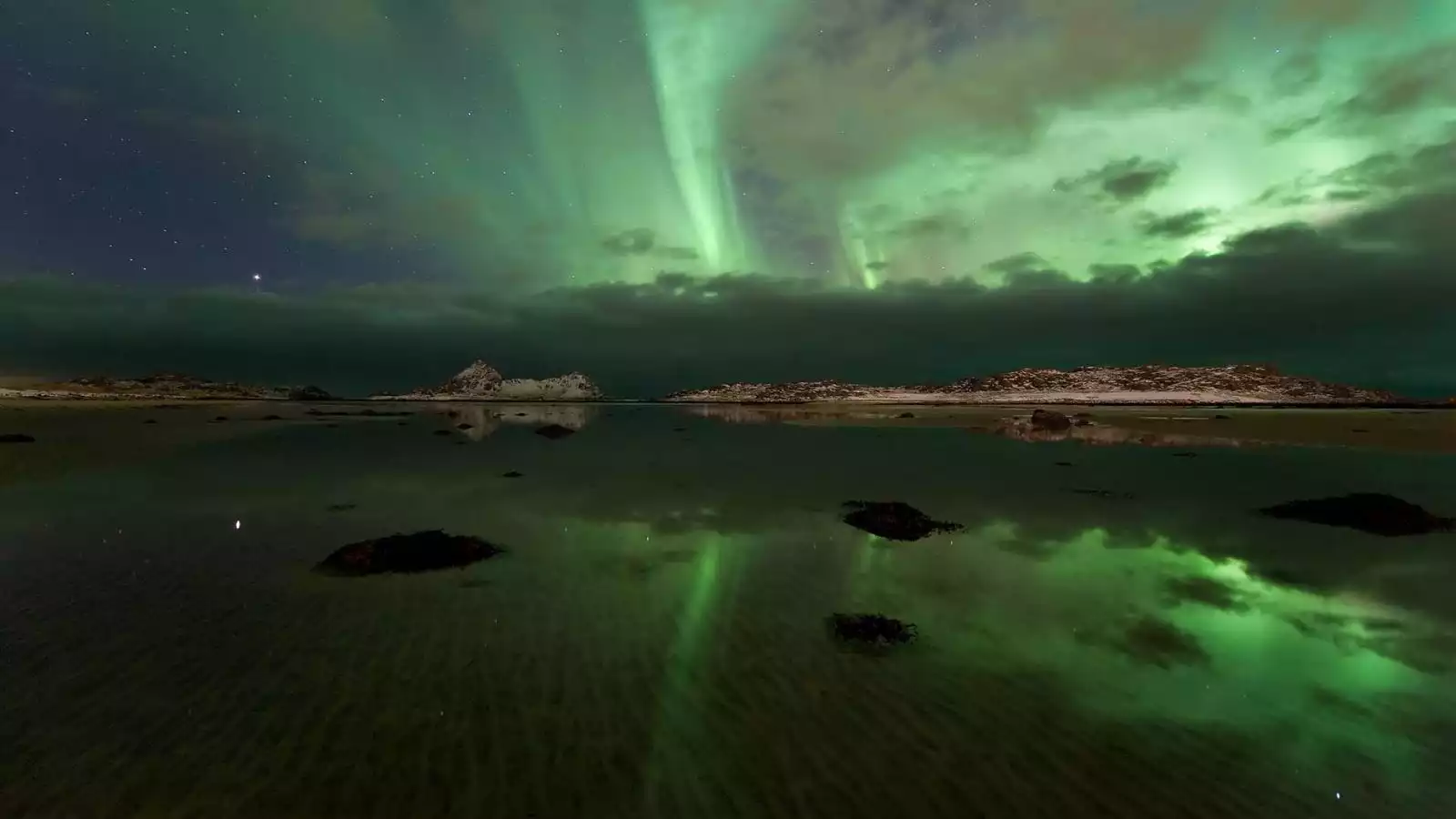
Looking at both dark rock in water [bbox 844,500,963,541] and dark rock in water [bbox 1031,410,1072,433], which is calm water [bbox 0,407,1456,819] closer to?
dark rock in water [bbox 844,500,963,541]

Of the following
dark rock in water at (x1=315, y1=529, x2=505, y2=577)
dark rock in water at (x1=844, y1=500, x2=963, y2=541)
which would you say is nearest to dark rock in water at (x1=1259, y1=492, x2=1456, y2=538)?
dark rock in water at (x1=844, y1=500, x2=963, y2=541)

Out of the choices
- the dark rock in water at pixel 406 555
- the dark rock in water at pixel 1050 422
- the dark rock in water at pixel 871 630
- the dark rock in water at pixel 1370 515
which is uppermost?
the dark rock in water at pixel 406 555

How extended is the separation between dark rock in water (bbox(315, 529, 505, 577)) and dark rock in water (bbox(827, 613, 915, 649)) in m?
11.2

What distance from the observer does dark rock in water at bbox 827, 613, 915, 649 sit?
1277cm

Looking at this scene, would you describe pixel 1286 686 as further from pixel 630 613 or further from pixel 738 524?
pixel 738 524

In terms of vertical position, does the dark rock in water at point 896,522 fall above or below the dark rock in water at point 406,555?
below

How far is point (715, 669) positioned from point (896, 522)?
44.4 feet

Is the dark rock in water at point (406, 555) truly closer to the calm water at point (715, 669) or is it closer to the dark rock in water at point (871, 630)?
the calm water at point (715, 669)

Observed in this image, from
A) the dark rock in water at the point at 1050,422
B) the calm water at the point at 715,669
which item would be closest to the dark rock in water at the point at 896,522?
the calm water at the point at 715,669

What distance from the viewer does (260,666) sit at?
36.5 feet

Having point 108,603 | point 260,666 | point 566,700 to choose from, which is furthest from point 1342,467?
point 108,603

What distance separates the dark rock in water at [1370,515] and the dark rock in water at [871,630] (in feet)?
73.6

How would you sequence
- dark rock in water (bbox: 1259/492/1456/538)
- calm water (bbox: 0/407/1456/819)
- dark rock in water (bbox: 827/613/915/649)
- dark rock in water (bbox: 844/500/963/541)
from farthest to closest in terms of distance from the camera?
dark rock in water (bbox: 1259/492/1456/538)
dark rock in water (bbox: 844/500/963/541)
dark rock in water (bbox: 827/613/915/649)
calm water (bbox: 0/407/1456/819)

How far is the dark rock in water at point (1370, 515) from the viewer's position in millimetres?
23422
